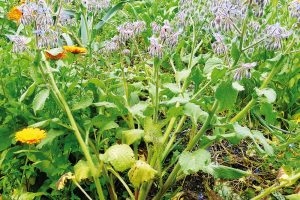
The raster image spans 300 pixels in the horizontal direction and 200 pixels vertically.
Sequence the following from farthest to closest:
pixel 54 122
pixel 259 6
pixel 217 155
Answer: pixel 217 155, pixel 54 122, pixel 259 6

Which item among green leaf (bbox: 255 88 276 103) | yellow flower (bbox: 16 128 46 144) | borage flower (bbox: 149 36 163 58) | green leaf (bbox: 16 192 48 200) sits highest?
borage flower (bbox: 149 36 163 58)

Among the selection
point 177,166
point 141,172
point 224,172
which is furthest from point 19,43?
point 224,172

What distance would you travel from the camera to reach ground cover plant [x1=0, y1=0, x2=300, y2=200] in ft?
6.18

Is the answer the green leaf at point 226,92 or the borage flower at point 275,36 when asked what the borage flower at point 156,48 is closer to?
the green leaf at point 226,92

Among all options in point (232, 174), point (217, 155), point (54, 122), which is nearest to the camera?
point (232, 174)

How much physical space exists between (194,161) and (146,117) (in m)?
0.41

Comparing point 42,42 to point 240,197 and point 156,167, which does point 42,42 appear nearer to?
point 156,167

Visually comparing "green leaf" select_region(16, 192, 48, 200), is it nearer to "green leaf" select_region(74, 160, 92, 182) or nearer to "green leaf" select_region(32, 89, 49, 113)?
"green leaf" select_region(74, 160, 92, 182)

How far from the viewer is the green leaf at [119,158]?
6.52ft

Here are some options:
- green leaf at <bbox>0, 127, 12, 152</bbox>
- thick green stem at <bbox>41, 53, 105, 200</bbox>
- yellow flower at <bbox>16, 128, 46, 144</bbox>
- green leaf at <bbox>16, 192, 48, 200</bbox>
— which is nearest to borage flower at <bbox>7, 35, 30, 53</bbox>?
thick green stem at <bbox>41, 53, 105, 200</bbox>

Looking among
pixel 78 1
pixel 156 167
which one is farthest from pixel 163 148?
pixel 78 1

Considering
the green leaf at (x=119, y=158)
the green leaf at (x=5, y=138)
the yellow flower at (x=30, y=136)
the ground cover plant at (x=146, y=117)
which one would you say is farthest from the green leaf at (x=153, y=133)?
the green leaf at (x=5, y=138)

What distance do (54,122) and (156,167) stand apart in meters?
0.53

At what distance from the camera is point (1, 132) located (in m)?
2.31
